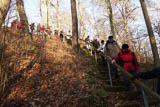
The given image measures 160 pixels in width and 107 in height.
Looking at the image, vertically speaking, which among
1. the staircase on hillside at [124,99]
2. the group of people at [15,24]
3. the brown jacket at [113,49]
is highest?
the group of people at [15,24]

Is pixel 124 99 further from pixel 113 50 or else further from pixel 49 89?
pixel 49 89

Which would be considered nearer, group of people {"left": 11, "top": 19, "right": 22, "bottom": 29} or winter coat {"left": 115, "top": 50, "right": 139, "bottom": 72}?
winter coat {"left": 115, "top": 50, "right": 139, "bottom": 72}

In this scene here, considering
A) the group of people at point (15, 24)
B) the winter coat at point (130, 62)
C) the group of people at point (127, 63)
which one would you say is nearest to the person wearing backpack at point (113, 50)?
the group of people at point (127, 63)

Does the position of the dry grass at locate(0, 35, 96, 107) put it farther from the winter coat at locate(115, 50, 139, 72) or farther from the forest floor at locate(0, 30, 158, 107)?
Result: the winter coat at locate(115, 50, 139, 72)

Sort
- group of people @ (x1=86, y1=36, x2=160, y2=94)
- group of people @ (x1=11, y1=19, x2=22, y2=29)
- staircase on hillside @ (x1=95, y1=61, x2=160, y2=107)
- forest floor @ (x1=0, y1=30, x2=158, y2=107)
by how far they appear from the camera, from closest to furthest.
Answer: group of people @ (x1=86, y1=36, x2=160, y2=94)
staircase on hillside @ (x1=95, y1=61, x2=160, y2=107)
forest floor @ (x1=0, y1=30, x2=158, y2=107)
group of people @ (x1=11, y1=19, x2=22, y2=29)

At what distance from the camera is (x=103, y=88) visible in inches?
210

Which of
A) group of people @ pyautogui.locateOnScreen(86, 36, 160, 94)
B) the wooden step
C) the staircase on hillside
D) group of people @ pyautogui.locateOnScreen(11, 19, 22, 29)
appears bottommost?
the staircase on hillside

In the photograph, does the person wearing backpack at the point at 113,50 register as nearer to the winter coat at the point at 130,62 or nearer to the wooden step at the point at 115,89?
the wooden step at the point at 115,89

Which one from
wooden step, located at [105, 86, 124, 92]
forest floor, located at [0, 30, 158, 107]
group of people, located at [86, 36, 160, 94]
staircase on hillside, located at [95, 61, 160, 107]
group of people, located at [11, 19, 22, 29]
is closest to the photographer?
group of people, located at [86, 36, 160, 94]

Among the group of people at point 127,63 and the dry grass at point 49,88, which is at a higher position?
the group of people at point 127,63

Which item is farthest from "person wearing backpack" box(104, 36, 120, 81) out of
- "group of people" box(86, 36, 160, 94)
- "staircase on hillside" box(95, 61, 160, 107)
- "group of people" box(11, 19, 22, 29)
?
"group of people" box(11, 19, 22, 29)

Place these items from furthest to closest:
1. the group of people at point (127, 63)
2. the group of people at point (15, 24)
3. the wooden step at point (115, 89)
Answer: the group of people at point (15, 24), the wooden step at point (115, 89), the group of people at point (127, 63)

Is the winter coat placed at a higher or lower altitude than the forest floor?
higher

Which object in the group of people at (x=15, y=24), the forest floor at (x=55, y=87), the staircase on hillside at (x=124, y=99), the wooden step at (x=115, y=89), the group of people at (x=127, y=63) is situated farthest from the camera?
the group of people at (x=15, y=24)
